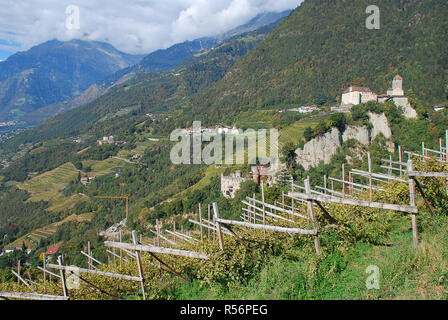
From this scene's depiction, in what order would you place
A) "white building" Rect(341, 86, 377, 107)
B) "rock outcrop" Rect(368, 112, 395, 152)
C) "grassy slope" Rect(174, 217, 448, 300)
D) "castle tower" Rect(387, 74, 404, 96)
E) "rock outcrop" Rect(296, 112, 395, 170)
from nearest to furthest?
"grassy slope" Rect(174, 217, 448, 300) → "rock outcrop" Rect(296, 112, 395, 170) → "rock outcrop" Rect(368, 112, 395, 152) → "castle tower" Rect(387, 74, 404, 96) → "white building" Rect(341, 86, 377, 107)

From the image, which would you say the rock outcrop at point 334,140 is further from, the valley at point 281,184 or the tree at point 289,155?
the tree at point 289,155

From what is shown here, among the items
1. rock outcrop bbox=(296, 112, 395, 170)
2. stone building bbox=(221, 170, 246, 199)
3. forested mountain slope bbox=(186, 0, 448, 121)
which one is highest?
forested mountain slope bbox=(186, 0, 448, 121)

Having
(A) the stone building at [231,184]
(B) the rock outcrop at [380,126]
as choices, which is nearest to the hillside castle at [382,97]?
(B) the rock outcrop at [380,126]

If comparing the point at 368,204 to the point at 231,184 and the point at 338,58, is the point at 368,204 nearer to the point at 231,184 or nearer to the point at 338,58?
the point at 231,184

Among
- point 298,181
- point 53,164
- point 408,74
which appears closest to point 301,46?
point 408,74

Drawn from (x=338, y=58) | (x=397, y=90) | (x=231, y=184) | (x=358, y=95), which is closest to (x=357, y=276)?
(x=231, y=184)

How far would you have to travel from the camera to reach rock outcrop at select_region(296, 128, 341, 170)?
3416cm

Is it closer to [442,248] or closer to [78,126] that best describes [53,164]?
[78,126]

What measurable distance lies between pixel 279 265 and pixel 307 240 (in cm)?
99

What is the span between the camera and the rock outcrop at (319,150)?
34156mm

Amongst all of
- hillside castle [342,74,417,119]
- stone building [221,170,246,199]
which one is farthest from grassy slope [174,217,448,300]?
hillside castle [342,74,417,119]

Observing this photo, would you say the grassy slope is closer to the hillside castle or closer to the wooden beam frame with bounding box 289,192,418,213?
the wooden beam frame with bounding box 289,192,418,213

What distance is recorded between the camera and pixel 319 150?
3478 centimetres

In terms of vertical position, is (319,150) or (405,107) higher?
(405,107)
